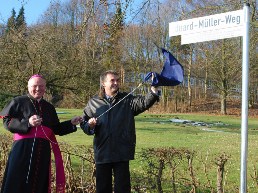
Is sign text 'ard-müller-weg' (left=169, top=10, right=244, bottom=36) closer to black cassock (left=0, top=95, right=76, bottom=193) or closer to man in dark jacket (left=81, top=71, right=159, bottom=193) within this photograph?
man in dark jacket (left=81, top=71, right=159, bottom=193)

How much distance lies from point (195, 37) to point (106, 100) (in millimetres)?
1186

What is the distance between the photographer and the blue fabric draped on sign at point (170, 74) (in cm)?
385

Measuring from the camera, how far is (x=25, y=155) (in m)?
4.19

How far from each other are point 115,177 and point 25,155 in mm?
993

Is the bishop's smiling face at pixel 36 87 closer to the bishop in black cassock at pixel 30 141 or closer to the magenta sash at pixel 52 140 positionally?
the bishop in black cassock at pixel 30 141

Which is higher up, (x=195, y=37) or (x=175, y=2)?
(x=175, y=2)

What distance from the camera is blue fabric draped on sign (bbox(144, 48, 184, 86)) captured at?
3850mm

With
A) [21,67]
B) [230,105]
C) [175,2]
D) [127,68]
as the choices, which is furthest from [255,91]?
[175,2]

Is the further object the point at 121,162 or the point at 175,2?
the point at 175,2

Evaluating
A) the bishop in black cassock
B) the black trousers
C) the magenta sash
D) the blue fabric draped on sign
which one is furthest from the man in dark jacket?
the magenta sash

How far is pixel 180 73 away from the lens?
385 centimetres

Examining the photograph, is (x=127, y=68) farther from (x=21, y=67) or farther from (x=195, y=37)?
(x=195, y=37)

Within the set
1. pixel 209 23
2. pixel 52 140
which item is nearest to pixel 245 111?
pixel 209 23

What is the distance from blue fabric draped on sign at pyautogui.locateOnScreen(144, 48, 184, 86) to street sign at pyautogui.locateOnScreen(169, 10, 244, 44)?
310 millimetres
